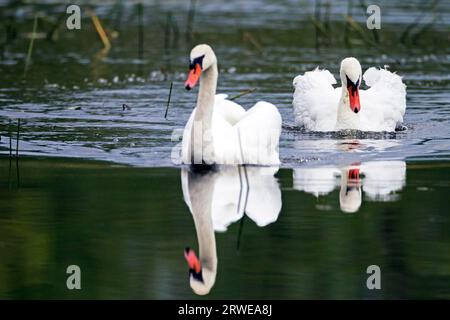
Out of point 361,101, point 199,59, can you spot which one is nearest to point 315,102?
point 361,101

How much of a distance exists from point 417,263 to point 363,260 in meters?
0.34

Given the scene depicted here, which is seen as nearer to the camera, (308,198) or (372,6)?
(308,198)

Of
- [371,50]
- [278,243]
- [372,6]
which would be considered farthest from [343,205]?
[372,6]

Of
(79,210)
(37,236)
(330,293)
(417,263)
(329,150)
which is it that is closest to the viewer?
(330,293)

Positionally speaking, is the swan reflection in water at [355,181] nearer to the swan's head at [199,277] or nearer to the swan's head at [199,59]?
the swan's head at [199,59]

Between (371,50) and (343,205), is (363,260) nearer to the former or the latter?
(343,205)

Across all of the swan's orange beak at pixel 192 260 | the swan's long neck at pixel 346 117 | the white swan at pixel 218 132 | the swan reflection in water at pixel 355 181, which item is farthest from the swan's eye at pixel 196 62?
the swan's long neck at pixel 346 117

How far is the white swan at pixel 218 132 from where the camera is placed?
420 inches

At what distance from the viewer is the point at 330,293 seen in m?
7.12

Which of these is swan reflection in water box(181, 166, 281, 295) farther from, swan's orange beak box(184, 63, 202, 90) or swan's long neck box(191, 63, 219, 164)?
swan's orange beak box(184, 63, 202, 90)

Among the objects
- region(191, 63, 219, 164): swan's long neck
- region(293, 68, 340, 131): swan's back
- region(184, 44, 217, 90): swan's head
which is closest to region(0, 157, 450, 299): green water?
region(191, 63, 219, 164): swan's long neck
